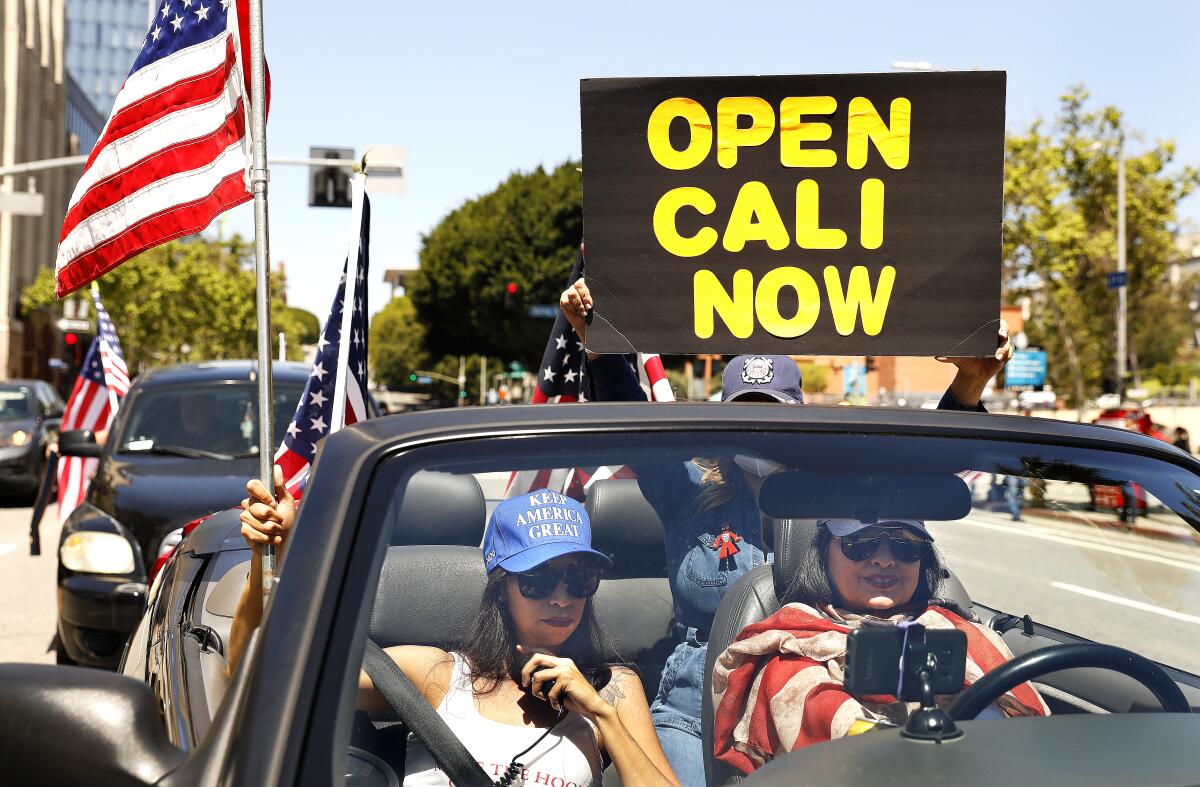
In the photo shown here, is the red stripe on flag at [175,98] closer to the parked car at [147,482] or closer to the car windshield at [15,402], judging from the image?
the parked car at [147,482]

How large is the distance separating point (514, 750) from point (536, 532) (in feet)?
1.19

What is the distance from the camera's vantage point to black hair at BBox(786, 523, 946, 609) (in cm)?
204

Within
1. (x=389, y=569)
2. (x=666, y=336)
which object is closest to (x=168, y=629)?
(x=666, y=336)

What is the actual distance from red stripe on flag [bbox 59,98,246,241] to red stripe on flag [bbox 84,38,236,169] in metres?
0.14

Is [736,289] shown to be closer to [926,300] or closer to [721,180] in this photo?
[721,180]

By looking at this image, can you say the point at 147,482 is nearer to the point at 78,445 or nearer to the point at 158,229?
the point at 78,445

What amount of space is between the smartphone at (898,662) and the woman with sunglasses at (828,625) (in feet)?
0.18

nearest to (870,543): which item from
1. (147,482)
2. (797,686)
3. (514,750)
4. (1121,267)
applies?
(797,686)

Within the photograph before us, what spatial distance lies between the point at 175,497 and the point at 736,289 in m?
4.17

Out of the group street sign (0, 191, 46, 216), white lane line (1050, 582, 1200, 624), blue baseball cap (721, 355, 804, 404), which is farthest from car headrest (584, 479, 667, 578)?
street sign (0, 191, 46, 216)

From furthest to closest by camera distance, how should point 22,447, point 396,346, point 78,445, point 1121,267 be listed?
point 396,346
point 1121,267
point 22,447
point 78,445

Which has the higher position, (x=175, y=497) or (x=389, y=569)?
Answer: (x=389, y=569)

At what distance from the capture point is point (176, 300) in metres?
48.2

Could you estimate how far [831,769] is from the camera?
160cm
